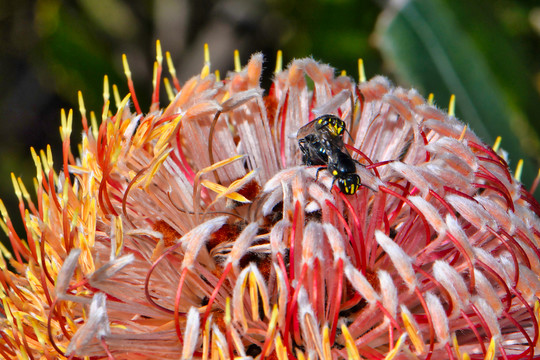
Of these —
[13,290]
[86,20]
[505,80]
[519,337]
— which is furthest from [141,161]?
[86,20]

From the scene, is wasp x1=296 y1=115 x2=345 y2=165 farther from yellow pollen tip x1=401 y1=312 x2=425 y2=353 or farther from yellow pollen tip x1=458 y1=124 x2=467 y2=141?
yellow pollen tip x1=401 y1=312 x2=425 y2=353

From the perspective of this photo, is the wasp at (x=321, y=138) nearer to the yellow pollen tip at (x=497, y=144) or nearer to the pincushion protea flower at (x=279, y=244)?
the pincushion protea flower at (x=279, y=244)

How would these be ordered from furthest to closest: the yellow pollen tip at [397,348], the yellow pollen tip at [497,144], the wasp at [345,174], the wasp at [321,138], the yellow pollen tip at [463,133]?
the yellow pollen tip at [497,144], the yellow pollen tip at [463,133], the wasp at [321,138], the wasp at [345,174], the yellow pollen tip at [397,348]

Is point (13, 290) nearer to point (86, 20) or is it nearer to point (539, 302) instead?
point (539, 302)

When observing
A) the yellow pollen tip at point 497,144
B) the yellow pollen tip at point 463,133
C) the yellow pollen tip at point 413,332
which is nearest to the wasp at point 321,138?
the yellow pollen tip at point 463,133

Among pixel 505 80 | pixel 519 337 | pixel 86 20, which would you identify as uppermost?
pixel 86 20

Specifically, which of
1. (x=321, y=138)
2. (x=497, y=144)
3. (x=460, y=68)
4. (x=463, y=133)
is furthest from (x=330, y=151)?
(x=460, y=68)

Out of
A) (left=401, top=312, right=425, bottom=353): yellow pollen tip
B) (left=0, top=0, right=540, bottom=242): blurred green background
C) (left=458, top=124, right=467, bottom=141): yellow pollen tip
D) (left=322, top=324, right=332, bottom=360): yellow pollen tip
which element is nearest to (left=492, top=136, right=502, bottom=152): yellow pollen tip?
(left=0, top=0, right=540, bottom=242): blurred green background

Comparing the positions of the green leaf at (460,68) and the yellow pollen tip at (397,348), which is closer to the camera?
the yellow pollen tip at (397,348)
